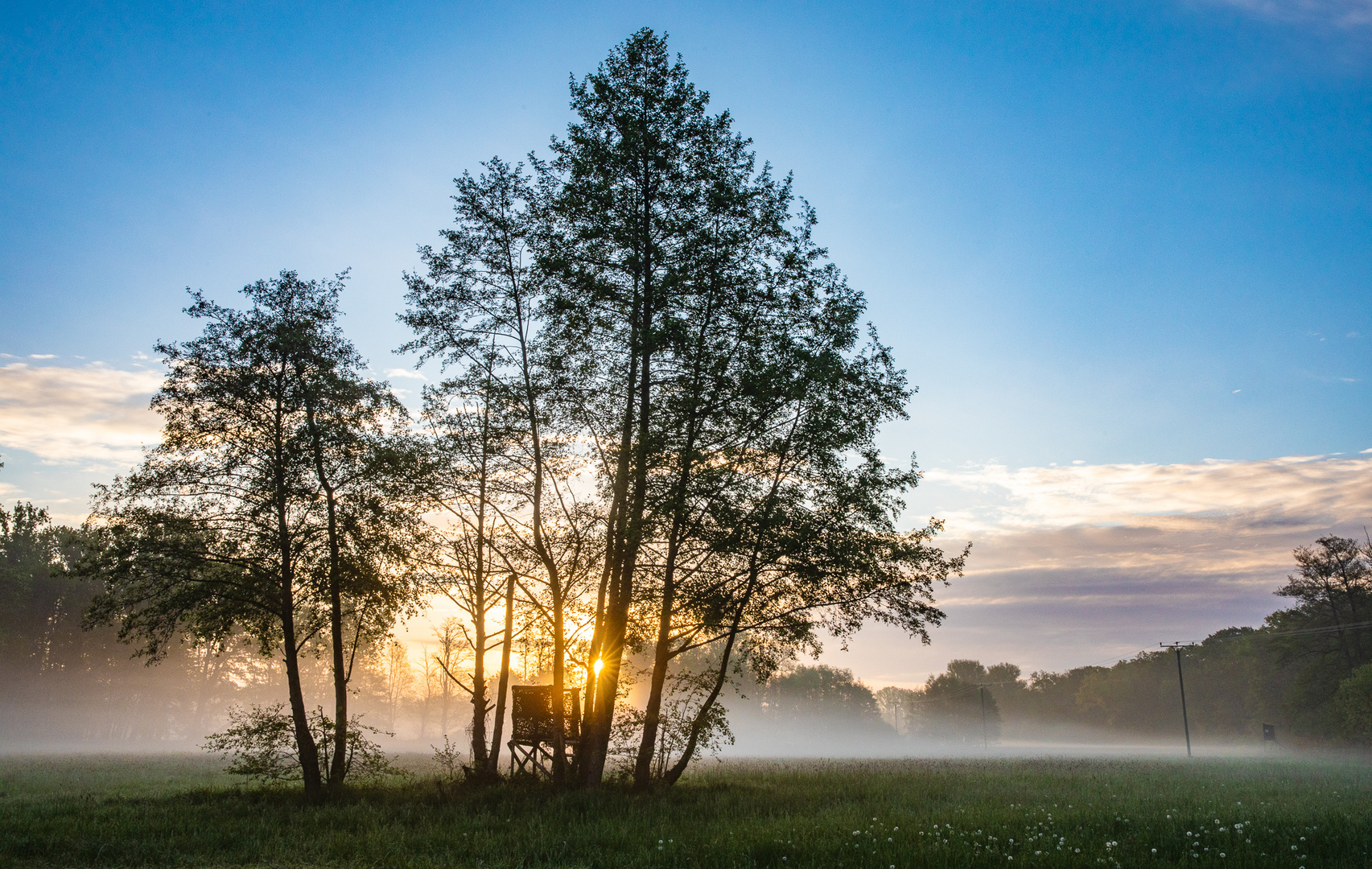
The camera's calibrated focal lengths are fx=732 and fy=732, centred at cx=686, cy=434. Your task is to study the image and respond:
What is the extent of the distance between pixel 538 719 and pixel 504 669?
8.62 feet

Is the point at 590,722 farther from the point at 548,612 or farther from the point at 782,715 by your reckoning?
the point at 782,715

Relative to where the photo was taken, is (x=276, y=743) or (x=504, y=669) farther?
(x=504, y=669)

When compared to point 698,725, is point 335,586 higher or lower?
higher

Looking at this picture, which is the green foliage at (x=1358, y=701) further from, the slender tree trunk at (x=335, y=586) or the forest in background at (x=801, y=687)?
the slender tree trunk at (x=335, y=586)

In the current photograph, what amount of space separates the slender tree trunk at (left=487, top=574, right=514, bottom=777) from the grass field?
1.70 meters

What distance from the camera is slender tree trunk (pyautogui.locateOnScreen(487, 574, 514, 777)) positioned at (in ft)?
63.3

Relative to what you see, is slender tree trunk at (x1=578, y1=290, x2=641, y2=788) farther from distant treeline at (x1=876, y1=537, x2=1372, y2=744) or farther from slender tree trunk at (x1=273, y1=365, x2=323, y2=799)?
distant treeline at (x1=876, y1=537, x2=1372, y2=744)

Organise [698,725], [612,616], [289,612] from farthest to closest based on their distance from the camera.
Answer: [289,612]
[698,725]
[612,616]

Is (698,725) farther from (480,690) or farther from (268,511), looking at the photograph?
(268,511)

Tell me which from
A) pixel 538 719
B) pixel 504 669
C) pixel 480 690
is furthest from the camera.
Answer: pixel 504 669

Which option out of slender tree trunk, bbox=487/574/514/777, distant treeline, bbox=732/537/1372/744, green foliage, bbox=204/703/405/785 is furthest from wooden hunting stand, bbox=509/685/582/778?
distant treeline, bbox=732/537/1372/744

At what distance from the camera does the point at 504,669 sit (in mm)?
22047

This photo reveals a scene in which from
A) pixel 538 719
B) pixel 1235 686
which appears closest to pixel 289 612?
pixel 538 719

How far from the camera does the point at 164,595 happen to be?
18188 millimetres
